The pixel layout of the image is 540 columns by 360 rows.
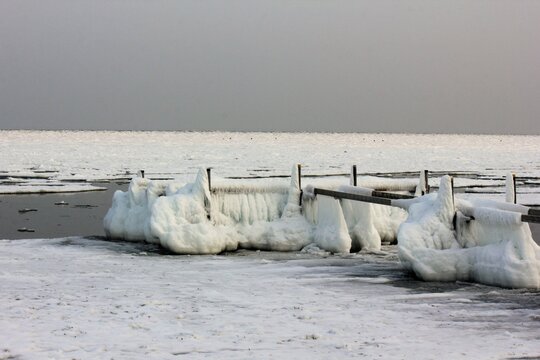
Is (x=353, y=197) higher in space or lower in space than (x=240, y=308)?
higher

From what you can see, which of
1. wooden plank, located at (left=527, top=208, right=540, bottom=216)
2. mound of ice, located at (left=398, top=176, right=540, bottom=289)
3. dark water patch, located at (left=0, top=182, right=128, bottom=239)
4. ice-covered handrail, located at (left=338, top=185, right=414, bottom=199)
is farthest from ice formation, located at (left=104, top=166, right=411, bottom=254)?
wooden plank, located at (left=527, top=208, right=540, bottom=216)

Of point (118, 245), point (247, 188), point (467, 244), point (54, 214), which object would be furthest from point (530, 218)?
point (54, 214)

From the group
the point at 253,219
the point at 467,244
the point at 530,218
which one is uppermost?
the point at 530,218

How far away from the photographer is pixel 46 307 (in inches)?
387

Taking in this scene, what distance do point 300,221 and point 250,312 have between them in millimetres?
6710

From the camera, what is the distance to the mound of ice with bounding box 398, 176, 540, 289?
1106 centimetres

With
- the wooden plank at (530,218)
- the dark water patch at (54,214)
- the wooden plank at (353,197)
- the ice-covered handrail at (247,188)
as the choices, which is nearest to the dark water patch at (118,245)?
the ice-covered handrail at (247,188)

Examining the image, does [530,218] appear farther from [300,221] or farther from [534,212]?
[300,221]

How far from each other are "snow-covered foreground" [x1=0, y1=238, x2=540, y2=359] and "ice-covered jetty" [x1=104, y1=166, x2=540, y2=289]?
0.71 meters

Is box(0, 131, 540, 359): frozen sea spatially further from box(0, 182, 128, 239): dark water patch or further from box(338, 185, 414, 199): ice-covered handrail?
box(0, 182, 128, 239): dark water patch

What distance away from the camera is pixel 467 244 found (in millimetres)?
12234

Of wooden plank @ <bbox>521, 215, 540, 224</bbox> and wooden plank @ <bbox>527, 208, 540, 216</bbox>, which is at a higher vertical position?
wooden plank @ <bbox>527, 208, 540, 216</bbox>

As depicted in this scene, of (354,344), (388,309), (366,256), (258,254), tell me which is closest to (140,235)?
(258,254)

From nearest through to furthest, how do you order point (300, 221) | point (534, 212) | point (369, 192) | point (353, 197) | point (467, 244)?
point (534, 212)
point (467, 244)
point (353, 197)
point (369, 192)
point (300, 221)
